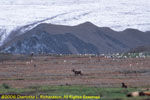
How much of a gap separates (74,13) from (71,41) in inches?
796

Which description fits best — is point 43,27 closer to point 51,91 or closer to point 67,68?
point 67,68

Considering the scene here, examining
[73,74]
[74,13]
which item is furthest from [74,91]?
[74,13]

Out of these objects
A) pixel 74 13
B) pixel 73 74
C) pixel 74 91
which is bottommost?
pixel 74 91

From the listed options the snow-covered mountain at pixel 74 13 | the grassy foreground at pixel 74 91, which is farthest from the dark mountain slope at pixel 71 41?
the grassy foreground at pixel 74 91

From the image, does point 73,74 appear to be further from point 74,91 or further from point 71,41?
point 71,41

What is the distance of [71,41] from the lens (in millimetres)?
71188

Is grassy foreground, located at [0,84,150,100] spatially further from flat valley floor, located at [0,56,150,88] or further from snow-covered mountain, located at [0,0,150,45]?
snow-covered mountain, located at [0,0,150,45]

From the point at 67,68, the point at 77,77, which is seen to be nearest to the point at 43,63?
the point at 67,68

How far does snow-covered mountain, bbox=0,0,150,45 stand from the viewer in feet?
286

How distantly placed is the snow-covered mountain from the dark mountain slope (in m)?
7.58

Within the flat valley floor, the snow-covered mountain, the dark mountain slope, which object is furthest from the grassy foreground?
the snow-covered mountain

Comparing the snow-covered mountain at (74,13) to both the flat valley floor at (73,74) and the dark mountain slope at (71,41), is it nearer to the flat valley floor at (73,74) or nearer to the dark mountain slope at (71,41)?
the dark mountain slope at (71,41)

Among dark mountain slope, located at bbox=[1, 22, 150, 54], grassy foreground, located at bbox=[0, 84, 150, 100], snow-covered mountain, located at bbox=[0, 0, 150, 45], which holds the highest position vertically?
snow-covered mountain, located at bbox=[0, 0, 150, 45]

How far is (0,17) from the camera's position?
88812 millimetres
